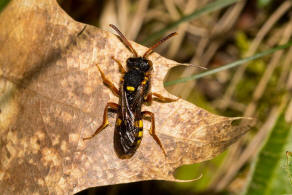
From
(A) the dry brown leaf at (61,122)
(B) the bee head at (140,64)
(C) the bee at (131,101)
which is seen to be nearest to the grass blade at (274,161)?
(A) the dry brown leaf at (61,122)

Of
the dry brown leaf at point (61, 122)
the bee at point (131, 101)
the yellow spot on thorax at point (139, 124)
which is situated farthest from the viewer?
the yellow spot on thorax at point (139, 124)

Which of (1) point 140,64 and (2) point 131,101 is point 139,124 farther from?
(1) point 140,64

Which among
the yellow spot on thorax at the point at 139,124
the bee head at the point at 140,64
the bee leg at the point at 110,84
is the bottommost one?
the yellow spot on thorax at the point at 139,124

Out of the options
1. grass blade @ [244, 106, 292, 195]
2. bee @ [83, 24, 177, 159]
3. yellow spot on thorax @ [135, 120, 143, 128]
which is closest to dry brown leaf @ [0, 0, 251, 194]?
bee @ [83, 24, 177, 159]

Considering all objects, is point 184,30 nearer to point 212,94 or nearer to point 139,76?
point 212,94

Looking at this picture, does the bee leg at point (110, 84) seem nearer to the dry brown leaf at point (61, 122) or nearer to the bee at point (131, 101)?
the bee at point (131, 101)

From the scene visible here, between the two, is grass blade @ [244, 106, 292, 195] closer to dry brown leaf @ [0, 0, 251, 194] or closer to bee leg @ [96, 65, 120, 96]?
dry brown leaf @ [0, 0, 251, 194]
